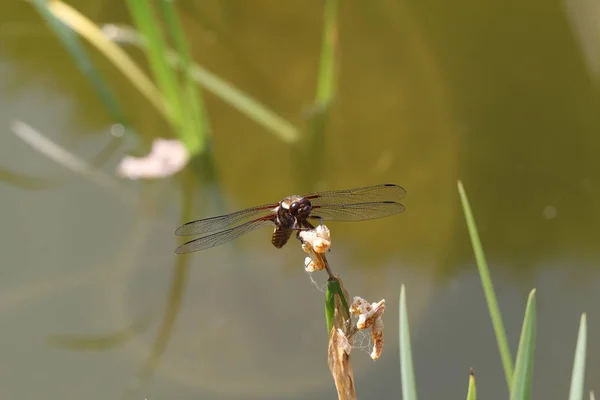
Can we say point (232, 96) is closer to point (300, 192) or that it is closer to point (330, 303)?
point (300, 192)

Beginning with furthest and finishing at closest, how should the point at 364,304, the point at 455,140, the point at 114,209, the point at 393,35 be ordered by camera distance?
1. the point at 393,35
2. the point at 455,140
3. the point at 114,209
4. the point at 364,304

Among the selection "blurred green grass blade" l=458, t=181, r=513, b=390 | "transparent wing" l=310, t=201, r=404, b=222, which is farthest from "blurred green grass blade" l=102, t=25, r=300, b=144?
"blurred green grass blade" l=458, t=181, r=513, b=390

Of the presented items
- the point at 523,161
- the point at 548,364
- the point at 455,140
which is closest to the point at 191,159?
the point at 455,140

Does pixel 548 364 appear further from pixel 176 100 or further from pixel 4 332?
pixel 4 332

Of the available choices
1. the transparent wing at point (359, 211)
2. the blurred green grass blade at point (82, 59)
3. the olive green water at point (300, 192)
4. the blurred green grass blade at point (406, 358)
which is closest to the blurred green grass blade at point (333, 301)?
the blurred green grass blade at point (406, 358)

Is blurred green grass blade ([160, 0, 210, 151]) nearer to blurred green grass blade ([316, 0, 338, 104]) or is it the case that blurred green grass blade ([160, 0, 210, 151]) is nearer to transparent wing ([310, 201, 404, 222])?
blurred green grass blade ([316, 0, 338, 104])

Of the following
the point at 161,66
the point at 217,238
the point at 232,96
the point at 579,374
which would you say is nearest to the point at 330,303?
the point at 579,374

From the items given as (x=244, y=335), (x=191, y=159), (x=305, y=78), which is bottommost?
(x=244, y=335)
